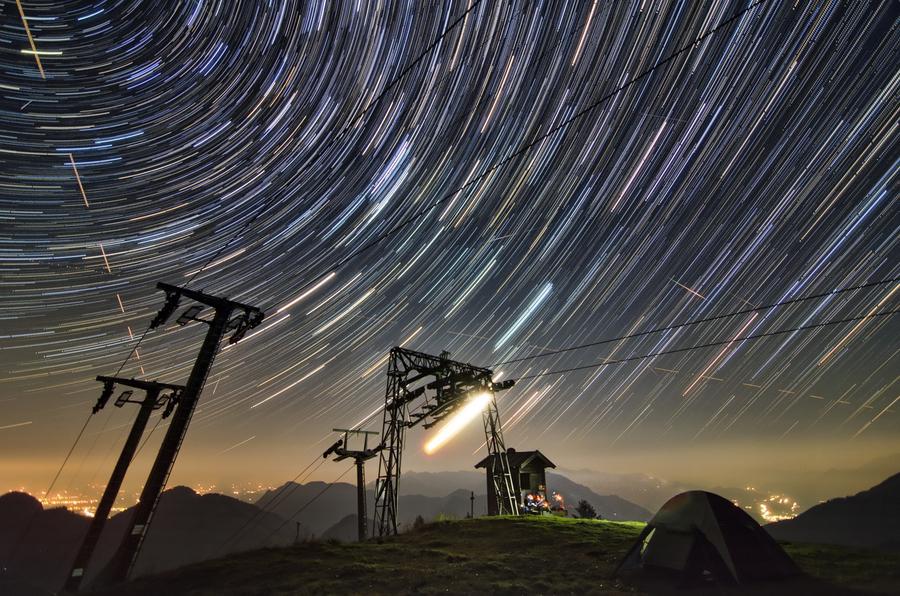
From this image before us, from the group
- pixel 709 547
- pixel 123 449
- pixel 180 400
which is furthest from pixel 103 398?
pixel 709 547

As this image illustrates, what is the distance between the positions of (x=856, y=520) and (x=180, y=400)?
23972cm

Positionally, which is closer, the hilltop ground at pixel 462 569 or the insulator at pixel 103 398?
the hilltop ground at pixel 462 569

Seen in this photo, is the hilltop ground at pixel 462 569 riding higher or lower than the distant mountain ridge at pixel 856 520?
lower

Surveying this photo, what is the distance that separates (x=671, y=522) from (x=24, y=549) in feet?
701

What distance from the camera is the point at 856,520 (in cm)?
15575

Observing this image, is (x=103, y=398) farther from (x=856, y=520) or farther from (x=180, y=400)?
(x=856, y=520)

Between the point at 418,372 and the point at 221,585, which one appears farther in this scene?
the point at 418,372

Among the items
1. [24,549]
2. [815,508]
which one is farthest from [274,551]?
[815,508]

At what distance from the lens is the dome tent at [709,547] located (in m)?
7.95

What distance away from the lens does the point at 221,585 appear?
940 centimetres

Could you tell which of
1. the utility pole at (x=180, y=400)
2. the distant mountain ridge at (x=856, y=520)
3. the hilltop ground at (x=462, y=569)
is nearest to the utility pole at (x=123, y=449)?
the utility pole at (x=180, y=400)

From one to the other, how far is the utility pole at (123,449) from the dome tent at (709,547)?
22520 millimetres

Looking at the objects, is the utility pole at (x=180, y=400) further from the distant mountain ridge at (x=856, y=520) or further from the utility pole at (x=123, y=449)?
the distant mountain ridge at (x=856, y=520)

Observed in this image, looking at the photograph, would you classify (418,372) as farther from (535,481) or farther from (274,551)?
(535,481)
